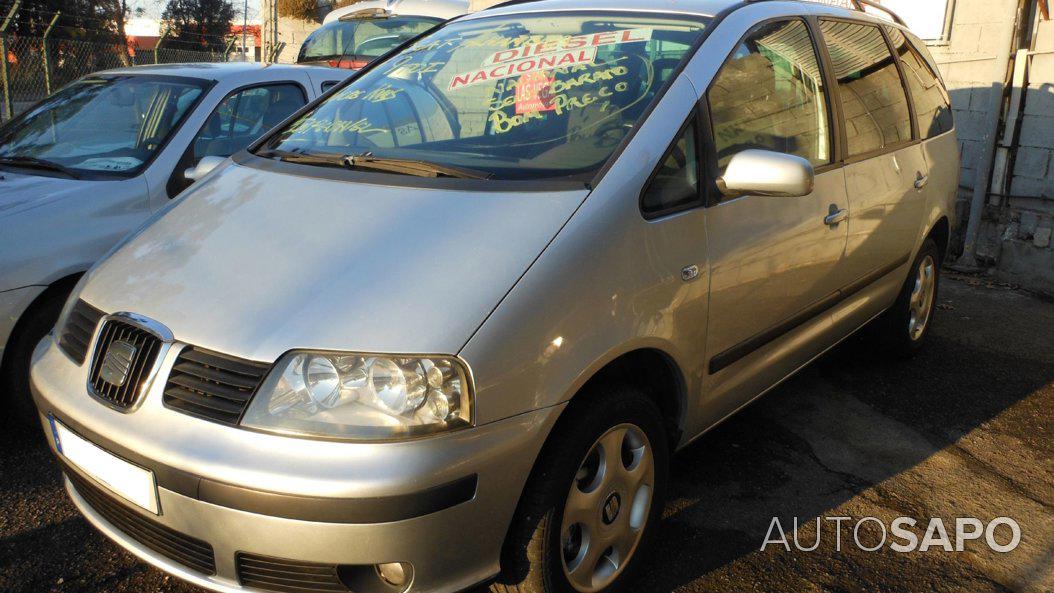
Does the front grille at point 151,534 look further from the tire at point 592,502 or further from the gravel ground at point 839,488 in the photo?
the tire at point 592,502

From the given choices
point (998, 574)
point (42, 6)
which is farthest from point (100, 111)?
point (42, 6)

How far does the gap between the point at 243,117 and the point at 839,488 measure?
3286 millimetres

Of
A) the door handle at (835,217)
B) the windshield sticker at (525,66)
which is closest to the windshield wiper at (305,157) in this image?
the windshield sticker at (525,66)

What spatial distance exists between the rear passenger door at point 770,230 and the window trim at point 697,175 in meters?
0.06

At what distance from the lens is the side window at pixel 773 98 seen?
2922 mm

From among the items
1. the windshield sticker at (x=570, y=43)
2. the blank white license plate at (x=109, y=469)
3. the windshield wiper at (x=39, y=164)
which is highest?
the windshield sticker at (x=570, y=43)

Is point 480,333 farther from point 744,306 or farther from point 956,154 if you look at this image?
point 956,154

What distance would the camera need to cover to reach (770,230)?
117 inches

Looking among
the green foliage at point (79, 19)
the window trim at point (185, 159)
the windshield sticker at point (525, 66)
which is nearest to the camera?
the windshield sticker at point (525, 66)

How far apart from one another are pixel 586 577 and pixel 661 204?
106 cm

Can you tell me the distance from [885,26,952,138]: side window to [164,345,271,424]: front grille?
3.61 meters

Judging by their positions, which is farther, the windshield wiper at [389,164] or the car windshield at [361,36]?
the car windshield at [361,36]

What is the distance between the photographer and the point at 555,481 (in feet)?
7.19

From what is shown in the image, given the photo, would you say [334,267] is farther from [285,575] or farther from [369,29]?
[369,29]
